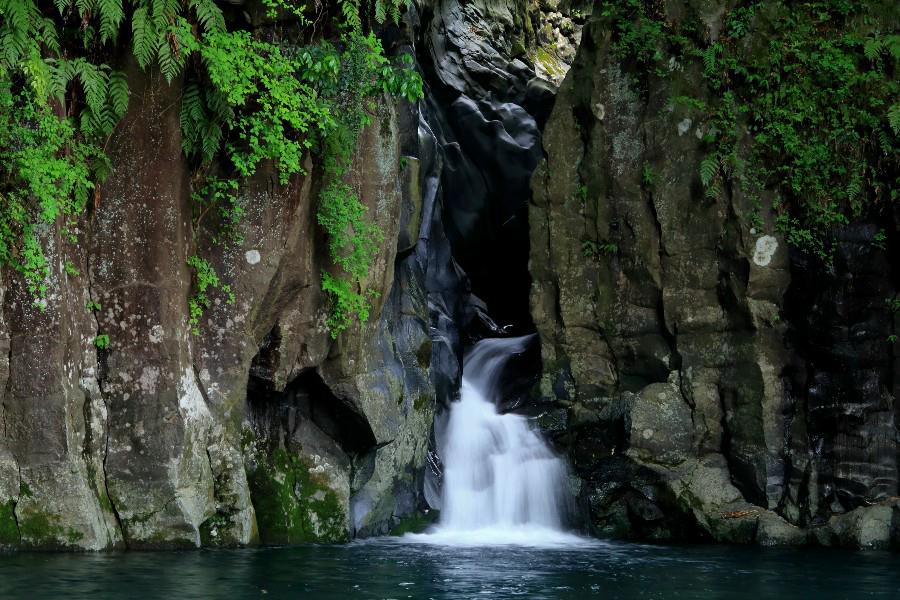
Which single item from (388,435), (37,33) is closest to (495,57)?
(388,435)

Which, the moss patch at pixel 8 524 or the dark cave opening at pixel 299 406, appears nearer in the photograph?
the moss patch at pixel 8 524

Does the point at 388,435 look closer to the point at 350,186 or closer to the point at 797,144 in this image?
the point at 350,186

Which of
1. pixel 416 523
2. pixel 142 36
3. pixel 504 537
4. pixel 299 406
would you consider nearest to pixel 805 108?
pixel 504 537

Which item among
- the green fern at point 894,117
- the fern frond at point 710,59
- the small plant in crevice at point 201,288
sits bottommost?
the small plant in crevice at point 201,288

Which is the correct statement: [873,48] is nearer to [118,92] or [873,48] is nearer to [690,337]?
[690,337]

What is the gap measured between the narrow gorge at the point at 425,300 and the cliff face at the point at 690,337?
0.05m

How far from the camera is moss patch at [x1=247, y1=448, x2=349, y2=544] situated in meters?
13.3

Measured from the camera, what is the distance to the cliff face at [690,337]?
14766 mm

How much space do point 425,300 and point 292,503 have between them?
521 centimetres

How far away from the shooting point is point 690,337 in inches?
638

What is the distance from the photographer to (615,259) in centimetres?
1741

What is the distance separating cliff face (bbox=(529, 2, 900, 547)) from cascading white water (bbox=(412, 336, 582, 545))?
586 millimetres

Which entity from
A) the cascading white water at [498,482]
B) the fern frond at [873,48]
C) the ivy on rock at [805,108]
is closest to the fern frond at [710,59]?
the ivy on rock at [805,108]

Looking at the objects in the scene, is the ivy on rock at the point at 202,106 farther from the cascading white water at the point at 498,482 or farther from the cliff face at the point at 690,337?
the cliff face at the point at 690,337
